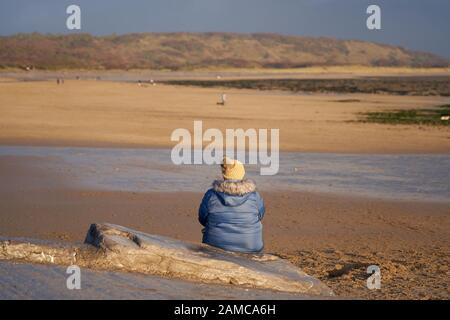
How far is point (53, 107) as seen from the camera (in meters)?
31.4

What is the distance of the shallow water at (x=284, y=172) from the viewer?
1344 centimetres

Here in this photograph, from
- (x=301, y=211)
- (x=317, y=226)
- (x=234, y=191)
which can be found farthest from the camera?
(x=301, y=211)

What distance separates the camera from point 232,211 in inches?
274

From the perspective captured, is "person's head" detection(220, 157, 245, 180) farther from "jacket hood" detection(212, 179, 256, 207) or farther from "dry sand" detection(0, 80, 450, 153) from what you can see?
"dry sand" detection(0, 80, 450, 153)

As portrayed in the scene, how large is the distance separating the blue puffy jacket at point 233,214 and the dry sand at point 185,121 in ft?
40.1

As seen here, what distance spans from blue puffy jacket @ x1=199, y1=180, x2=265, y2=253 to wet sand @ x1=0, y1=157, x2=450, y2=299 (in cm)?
86

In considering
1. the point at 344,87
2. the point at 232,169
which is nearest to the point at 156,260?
the point at 232,169

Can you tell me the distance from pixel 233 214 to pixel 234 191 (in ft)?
0.67

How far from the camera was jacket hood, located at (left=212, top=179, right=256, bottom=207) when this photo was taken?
6.90m

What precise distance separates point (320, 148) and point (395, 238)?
9.58 meters

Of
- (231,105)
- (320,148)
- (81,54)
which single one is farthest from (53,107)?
(81,54)

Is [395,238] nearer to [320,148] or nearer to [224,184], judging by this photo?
[224,184]

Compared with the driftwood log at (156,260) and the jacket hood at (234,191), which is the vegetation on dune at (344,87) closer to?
the jacket hood at (234,191)

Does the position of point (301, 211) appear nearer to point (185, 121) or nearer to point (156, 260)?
point (156, 260)
